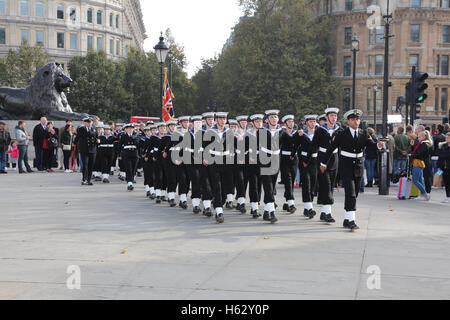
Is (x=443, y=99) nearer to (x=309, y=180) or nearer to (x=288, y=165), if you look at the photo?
(x=288, y=165)

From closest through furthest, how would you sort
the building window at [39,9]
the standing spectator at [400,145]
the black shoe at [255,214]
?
the black shoe at [255,214]
the standing spectator at [400,145]
the building window at [39,9]

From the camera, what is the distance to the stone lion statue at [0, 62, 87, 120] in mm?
25281

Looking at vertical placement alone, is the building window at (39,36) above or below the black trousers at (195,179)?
above

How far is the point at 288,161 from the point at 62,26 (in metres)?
75.0

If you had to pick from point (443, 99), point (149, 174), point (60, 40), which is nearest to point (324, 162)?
point (149, 174)

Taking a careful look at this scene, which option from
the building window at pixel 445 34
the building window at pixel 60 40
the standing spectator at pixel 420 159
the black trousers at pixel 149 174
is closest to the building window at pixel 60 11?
the building window at pixel 60 40

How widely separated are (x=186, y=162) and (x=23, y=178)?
10.2m

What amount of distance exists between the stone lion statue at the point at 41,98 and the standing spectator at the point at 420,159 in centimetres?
1555

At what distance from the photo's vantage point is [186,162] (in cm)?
1164

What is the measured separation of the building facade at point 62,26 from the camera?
7581 centimetres

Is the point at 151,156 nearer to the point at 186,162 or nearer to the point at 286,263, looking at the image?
the point at 186,162

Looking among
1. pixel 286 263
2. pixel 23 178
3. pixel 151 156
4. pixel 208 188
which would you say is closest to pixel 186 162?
pixel 208 188

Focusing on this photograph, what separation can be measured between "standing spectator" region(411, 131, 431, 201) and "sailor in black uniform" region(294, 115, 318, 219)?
422cm

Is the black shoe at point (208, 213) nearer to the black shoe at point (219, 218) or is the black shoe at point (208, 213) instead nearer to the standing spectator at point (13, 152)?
the black shoe at point (219, 218)
